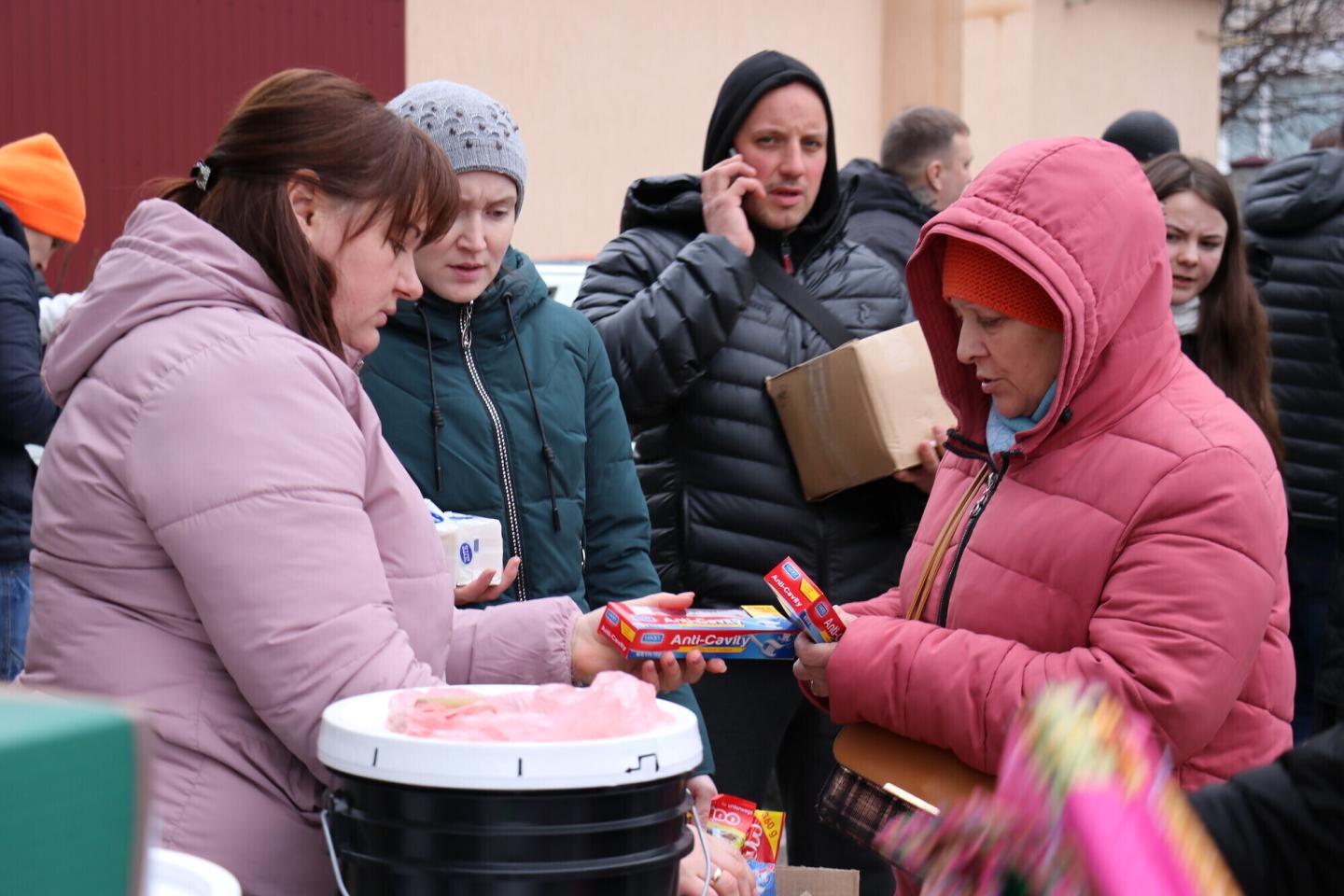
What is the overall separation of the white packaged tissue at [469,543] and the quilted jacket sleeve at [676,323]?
0.91 meters

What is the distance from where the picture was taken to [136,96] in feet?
27.2

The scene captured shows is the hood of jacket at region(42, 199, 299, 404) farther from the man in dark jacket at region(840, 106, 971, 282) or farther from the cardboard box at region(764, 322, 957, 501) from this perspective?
the man in dark jacket at region(840, 106, 971, 282)

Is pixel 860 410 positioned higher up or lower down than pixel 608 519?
higher up

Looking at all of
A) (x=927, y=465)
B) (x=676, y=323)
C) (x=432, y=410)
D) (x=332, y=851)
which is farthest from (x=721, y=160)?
(x=332, y=851)

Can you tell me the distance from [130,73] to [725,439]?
5.99 metres

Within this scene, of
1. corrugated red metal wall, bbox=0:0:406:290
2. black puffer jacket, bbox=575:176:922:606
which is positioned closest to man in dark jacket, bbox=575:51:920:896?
black puffer jacket, bbox=575:176:922:606

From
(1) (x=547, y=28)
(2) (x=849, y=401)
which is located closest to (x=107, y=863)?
(2) (x=849, y=401)

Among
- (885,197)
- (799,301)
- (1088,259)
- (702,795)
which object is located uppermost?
(1088,259)

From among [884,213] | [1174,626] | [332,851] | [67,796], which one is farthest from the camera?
[884,213]

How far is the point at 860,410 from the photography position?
338 centimetres

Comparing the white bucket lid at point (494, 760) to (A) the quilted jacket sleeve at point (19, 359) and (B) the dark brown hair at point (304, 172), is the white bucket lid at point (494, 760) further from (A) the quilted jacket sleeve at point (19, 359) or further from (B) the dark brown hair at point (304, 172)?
(A) the quilted jacket sleeve at point (19, 359)

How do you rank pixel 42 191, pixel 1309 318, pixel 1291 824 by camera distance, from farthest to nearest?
pixel 42 191, pixel 1309 318, pixel 1291 824

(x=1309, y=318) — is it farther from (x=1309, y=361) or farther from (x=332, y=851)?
(x=332, y=851)

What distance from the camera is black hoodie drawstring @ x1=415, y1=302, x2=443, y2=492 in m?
2.76
